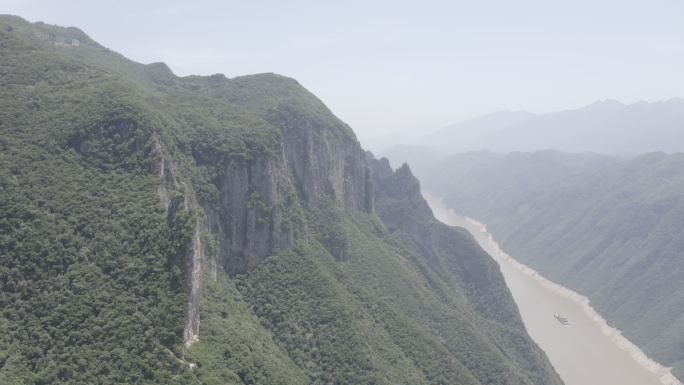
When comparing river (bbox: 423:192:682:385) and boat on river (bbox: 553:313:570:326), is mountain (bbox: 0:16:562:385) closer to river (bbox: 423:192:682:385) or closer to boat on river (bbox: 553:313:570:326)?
river (bbox: 423:192:682:385)

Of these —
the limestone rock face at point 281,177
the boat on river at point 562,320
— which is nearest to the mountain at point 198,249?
the limestone rock face at point 281,177

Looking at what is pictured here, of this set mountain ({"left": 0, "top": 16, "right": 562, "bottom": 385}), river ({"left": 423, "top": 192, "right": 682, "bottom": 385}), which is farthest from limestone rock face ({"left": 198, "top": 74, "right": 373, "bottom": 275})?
river ({"left": 423, "top": 192, "right": 682, "bottom": 385})

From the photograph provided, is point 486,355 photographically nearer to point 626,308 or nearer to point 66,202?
point 66,202

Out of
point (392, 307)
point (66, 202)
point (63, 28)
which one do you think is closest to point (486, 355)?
point (392, 307)

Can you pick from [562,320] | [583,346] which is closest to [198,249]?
[583,346]

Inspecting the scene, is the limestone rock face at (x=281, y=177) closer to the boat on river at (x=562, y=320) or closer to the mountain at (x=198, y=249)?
the mountain at (x=198, y=249)
